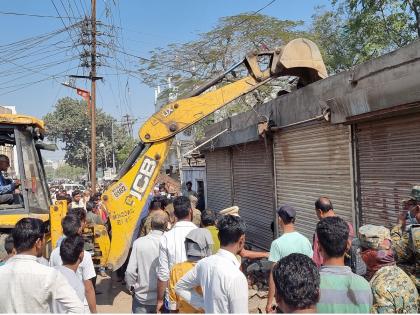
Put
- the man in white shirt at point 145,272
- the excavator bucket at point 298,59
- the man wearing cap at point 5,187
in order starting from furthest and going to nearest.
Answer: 1. the excavator bucket at point 298,59
2. the man wearing cap at point 5,187
3. the man in white shirt at point 145,272

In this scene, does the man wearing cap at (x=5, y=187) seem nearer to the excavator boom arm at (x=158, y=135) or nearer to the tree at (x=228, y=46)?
the excavator boom arm at (x=158, y=135)

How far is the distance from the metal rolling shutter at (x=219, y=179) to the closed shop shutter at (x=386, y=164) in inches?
260

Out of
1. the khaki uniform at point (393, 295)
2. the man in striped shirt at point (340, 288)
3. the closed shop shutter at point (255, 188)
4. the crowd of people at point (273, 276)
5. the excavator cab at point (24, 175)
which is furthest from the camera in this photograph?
the closed shop shutter at point (255, 188)

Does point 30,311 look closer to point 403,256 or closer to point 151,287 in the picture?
point 151,287

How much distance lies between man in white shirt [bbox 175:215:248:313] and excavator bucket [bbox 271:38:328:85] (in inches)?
193

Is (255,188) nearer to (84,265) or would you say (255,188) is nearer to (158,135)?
(158,135)

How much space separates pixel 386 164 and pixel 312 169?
79.5 inches

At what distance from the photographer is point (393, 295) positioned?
2.83m

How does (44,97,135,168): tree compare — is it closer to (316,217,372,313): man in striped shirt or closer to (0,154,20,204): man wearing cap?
(0,154,20,204): man wearing cap

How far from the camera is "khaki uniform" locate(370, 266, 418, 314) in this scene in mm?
2818

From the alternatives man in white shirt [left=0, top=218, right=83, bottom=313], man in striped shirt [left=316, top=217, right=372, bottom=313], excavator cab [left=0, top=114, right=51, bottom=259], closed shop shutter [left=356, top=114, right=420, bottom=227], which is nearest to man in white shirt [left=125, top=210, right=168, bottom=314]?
man in white shirt [left=0, top=218, right=83, bottom=313]

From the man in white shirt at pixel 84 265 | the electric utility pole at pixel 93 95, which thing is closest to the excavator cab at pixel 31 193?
the man in white shirt at pixel 84 265

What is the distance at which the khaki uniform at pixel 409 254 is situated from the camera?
127 inches

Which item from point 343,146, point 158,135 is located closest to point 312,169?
point 343,146
